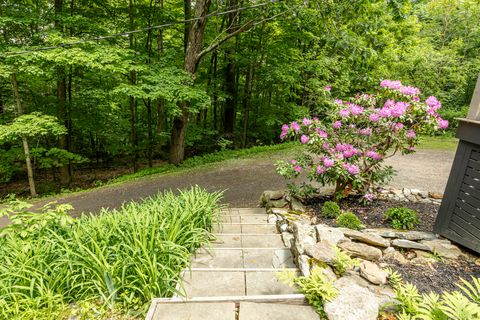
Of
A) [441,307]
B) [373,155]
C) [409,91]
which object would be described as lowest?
[441,307]

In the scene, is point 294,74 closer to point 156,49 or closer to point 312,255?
point 156,49

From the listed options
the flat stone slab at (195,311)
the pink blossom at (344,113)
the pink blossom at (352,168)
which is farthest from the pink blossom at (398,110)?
the flat stone slab at (195,311)

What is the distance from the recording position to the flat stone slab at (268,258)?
8.34 feet

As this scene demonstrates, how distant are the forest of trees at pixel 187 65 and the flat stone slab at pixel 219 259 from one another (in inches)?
112

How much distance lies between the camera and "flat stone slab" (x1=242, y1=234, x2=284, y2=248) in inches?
121

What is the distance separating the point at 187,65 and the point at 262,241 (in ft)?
18.4

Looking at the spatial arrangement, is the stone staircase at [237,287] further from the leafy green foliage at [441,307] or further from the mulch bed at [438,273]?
the mulch bed at [438,273]

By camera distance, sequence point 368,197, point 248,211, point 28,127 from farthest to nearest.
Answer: point 28,127, point 248,211, point 368,197

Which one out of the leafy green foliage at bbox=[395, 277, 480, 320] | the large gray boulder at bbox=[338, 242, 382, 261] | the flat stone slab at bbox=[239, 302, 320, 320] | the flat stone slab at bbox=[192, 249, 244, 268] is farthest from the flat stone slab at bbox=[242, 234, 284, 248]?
the leafy green foliage at bbox=[395, 277, 480, 320]

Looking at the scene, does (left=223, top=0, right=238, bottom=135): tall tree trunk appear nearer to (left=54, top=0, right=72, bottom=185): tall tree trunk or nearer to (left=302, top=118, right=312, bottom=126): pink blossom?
(left=54, top=0, right=72, bottom=185): tall tree trunk

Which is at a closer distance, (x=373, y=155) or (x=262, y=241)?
(x=262, y=241)

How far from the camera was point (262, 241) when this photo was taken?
3201 mm

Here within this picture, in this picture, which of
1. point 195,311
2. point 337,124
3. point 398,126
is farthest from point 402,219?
point 195,311

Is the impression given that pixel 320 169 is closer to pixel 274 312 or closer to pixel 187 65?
pixel 274 312
